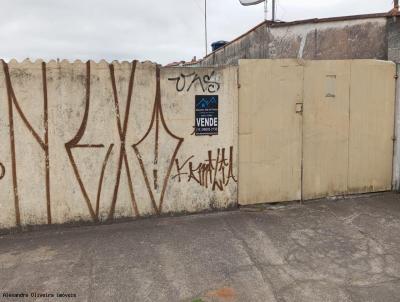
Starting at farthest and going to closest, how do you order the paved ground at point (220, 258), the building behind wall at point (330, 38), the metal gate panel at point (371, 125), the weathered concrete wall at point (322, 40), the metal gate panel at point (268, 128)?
1. the weathered concrete wall at point (322, 40)
2. the building behind wall at point (330, 38)
3. the metal gate panel at point (371, 125)
4. the metal gate panel at point (268, 128)
5. the paved ground at point (220, 258)

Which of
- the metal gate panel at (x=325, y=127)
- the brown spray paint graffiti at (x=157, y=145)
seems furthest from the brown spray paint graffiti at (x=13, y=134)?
the metal gate panel at (x=325, y=127)

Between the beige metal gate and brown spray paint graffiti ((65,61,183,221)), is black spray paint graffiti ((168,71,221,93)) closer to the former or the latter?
brown spray paint graffiti ((65,61,183,221))

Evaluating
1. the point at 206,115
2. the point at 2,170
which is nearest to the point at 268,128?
the point at 206,115

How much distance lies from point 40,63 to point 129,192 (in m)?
1.98

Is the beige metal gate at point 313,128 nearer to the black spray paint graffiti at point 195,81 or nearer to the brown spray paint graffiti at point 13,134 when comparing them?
the black spray paint graffiti at point 195,81

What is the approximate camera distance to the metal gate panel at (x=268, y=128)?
5727 mm

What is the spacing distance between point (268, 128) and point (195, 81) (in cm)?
129

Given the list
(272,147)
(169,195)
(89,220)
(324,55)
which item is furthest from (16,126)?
(324,55)

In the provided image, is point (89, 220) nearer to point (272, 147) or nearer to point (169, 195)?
point (169, 195)

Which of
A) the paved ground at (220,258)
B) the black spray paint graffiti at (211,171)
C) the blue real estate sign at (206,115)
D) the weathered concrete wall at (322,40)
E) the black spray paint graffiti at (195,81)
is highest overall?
the weathered concrete wall at (322,40)

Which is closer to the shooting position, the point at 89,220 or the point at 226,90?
the point at 89,220

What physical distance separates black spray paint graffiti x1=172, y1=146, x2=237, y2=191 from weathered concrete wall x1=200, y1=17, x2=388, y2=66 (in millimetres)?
3446

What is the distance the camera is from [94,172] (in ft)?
17.1

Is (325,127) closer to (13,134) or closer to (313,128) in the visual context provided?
(313,128)
